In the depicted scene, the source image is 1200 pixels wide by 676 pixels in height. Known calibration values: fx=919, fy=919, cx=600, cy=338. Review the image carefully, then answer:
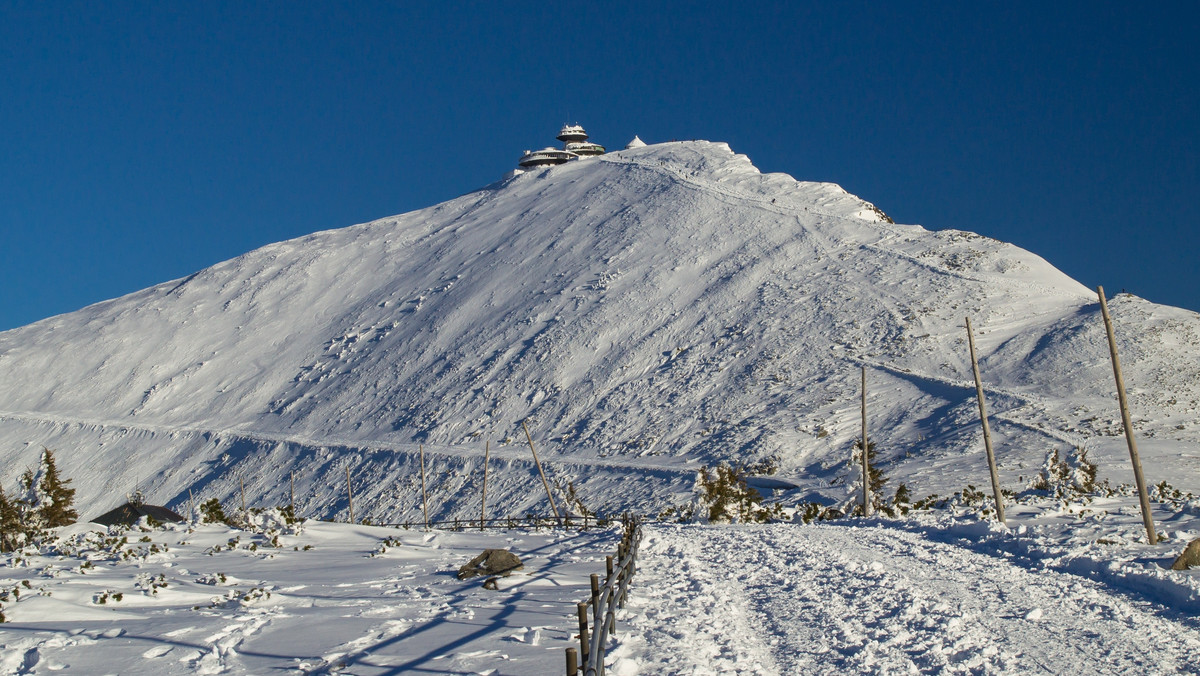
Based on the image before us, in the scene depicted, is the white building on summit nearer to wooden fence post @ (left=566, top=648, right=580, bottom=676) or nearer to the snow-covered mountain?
the snow-covered mountain

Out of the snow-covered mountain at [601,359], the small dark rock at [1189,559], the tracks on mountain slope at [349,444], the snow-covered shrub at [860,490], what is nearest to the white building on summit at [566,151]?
the snow-covered mountain at [601,359]

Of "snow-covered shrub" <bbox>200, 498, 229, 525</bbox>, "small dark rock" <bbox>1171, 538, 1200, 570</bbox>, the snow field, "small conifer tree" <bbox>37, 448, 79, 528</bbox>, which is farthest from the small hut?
"small dark rock" <bbox>1171, 538, 1200, 570</bbox>

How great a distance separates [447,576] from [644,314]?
47.9 metres

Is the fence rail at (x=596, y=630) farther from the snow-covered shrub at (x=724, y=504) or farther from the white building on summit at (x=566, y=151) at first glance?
the white building on summit at (x=566, y=151)

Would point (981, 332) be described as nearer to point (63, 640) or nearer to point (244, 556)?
point (244, 556)

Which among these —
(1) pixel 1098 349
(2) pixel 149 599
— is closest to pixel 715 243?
(1) pixel 1098 349

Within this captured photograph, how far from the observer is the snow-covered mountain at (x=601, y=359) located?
44.7m

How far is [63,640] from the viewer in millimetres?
10844

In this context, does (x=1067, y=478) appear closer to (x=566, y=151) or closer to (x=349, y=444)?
(x=349, y=444)

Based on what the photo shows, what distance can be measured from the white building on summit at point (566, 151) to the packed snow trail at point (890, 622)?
347 ft

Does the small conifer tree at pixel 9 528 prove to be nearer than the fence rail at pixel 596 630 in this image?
No

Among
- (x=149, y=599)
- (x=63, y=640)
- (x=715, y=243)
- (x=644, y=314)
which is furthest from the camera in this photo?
(x=715, y=243)

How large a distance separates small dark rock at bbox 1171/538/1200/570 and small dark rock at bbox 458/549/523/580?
9.69 m

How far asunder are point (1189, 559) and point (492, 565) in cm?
1016
